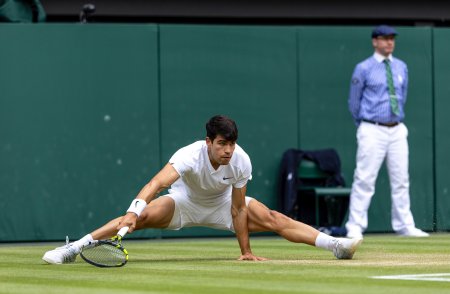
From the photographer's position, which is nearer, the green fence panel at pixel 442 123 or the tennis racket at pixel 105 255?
the tennis racket at pixel 105 255

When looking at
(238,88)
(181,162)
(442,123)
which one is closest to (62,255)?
(181,162)

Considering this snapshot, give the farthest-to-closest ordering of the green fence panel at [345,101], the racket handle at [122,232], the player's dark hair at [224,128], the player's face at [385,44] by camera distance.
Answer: the green fence panel at [345,101] < the player's face at [385,44] < the player's dark hair at [224,128] < the racket handle at [122,232]

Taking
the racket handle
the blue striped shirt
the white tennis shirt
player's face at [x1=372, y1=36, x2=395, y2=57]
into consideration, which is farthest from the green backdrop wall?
the racket handle

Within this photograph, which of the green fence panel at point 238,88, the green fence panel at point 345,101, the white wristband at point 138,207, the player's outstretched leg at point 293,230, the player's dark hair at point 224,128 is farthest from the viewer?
the green fence panel at point 345,101

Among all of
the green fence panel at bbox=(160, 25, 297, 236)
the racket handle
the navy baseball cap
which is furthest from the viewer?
the green fence panel at bbox=(160, 25, 297, 236)

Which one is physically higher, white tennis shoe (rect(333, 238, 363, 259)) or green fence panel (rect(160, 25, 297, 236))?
green fence panel (rect(160, 25, 297, 236))

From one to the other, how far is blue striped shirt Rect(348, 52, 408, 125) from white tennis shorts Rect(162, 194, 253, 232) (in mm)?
5091

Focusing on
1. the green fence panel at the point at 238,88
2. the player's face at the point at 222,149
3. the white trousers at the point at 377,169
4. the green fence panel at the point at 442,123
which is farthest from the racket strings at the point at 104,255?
the green fence panel at the point at 442,123

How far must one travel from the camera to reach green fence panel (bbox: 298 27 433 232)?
18.4 m

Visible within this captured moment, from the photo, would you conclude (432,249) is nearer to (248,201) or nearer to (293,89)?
(248,201)

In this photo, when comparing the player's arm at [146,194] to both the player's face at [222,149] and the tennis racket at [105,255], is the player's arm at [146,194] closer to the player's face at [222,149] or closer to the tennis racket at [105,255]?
the tennis racket at [105,255]

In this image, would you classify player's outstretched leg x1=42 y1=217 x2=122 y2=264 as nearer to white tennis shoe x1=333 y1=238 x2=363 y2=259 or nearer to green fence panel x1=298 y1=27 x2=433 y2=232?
white tennis shoe x1=333 y1=238 x2=363 y2=259

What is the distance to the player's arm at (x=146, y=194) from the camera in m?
10.6

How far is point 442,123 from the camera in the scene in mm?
18812
